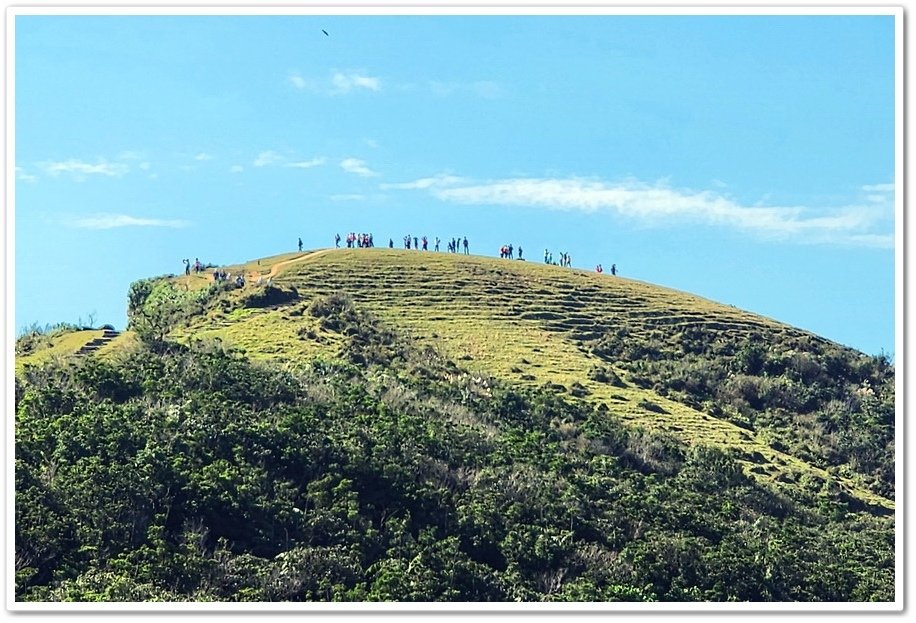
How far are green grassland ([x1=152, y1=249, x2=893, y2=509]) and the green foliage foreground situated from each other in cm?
732

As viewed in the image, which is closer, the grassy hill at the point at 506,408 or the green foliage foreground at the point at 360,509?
the green foliage foreground at the point at 360,509

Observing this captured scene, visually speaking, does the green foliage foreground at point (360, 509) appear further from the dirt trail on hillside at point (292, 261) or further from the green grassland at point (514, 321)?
the dirt trail on hillside at point (292, 261)

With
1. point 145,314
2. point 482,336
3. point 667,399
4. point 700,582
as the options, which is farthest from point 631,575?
point 145,314

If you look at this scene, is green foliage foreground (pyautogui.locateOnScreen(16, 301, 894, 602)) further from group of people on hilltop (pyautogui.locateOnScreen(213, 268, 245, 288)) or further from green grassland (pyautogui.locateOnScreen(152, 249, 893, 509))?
group of people on hilltop (pyautogui.locateOnScreen(213, 268, 245, 288))

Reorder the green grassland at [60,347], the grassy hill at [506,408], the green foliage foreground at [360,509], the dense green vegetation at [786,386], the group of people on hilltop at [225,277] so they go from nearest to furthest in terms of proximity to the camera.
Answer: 1. the green foliage foreground at [360,509]
2. the grassy hill at [506,408]
3. the green grassland at [60,347]
4. the dense green vegetation at [786,386]
5. the group of people on hilltop at [225,277]

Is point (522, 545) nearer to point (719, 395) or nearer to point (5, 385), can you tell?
point (5, 385)

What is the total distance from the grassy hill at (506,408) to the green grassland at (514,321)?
16cm

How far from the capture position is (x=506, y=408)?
5631cm

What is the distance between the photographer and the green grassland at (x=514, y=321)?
60656mm

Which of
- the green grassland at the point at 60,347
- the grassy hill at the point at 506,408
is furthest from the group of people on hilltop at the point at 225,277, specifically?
the green grassland at the point at 60,347

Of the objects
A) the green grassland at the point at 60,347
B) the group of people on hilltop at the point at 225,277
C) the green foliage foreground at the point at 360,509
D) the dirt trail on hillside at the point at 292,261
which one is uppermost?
the dirt trail on hillside at the point at 292,261

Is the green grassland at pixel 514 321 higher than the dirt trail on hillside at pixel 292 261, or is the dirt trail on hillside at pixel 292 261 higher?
the dirt trail on hillside at pixel 292 261

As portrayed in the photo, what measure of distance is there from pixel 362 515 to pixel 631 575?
737cm

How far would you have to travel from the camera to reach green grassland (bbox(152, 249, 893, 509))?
199 ft
